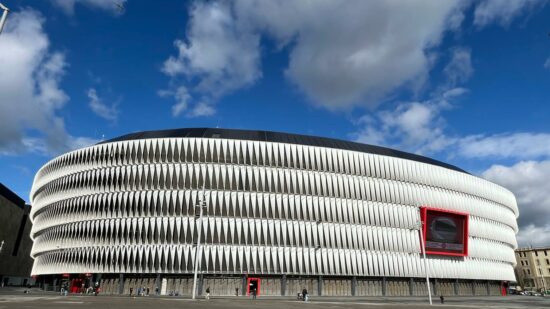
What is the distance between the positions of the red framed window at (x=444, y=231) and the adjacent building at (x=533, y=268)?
9311cm

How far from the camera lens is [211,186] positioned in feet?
230

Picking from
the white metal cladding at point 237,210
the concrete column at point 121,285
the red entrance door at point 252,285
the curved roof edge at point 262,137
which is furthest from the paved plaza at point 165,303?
the curved roof edge at point 262,137

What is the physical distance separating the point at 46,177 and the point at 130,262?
36204mm

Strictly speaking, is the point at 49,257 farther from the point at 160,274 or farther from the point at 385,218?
the point at 385,218

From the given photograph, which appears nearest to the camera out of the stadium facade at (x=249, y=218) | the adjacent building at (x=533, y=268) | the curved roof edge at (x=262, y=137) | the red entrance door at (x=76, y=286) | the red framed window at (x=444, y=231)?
the stadium facade at (x=249, y=218)

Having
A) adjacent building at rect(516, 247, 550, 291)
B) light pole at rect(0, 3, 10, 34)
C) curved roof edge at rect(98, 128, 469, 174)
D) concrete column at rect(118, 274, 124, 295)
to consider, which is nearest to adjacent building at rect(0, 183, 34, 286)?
curved roof edge at rect(98, 128, 469, 174)

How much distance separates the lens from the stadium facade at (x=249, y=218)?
6769 centimetres

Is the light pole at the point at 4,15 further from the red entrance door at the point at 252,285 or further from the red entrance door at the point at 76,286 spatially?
the red entrance door at the point at 76,286

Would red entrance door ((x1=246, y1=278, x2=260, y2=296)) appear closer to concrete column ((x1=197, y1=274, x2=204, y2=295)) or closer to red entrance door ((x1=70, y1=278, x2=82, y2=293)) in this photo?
concrete column ((x1=197, y1=274, x2=204, y2=295))

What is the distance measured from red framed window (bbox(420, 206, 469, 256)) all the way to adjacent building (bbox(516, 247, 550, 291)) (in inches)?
3666

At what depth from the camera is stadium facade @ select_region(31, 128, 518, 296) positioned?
67.7 metres

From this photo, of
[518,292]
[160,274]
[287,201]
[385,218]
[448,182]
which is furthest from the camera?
[518,292]

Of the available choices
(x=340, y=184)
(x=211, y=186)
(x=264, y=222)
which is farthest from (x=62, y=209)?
(x=340, y=184)

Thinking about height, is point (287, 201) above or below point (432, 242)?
above
